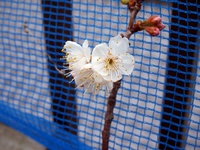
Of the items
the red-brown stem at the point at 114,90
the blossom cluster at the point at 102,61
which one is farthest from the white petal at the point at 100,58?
the red-brown stem at the point at 114,90

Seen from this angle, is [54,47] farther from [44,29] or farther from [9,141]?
[9,141]

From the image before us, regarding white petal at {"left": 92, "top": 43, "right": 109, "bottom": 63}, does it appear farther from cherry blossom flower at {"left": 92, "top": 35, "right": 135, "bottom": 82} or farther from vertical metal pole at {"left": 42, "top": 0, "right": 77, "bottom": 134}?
vertical metal pole at {"left": 42, "top": 0, "right": 77, "bottom": 134}

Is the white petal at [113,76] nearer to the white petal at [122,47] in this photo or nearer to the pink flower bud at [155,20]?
the white petal at [122,47]

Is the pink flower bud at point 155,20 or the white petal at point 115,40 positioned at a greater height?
the pink flower bud at point 155,20

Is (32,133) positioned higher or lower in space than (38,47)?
lower

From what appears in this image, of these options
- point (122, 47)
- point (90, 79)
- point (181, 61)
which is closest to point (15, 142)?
point (181, 61)

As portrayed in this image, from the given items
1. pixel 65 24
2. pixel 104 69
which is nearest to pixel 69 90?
pixel 65 24

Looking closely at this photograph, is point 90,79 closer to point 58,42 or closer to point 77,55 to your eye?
point 77,55
